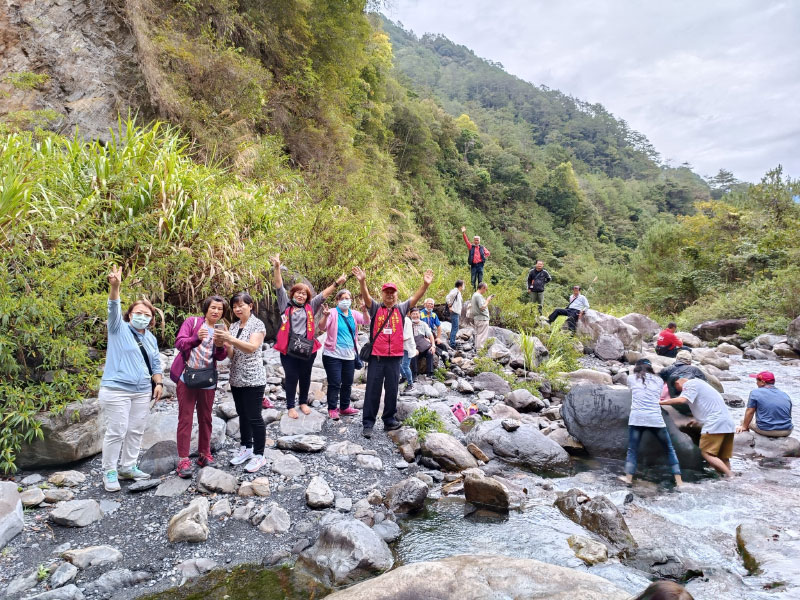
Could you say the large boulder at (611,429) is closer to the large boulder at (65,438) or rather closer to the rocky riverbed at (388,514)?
the rocky riverbed at (388,514)

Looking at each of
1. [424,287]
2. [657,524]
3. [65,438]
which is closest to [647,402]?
[657,524]

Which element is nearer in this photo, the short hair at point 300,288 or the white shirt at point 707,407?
the short hair at point 300,288

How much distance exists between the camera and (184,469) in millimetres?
4500

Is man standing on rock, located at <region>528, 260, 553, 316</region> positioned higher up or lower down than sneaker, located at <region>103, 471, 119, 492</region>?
higher up

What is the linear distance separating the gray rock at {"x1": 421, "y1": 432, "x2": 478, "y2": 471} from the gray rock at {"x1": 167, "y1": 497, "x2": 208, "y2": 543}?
274 cm

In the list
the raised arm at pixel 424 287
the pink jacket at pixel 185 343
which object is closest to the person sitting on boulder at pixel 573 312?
the raised arm at pixel 424 287

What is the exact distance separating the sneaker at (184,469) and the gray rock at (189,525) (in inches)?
21.8

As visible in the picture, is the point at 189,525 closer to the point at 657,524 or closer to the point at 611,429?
the point at 657,524

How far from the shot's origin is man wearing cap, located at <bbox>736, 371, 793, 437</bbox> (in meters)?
7.01

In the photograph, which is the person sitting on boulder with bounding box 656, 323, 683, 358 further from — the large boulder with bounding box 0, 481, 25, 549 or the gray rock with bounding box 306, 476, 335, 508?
the large boulder with bounding box 0, 481, 25, 549

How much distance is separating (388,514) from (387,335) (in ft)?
6.86

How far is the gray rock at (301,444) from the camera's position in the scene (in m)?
5.34

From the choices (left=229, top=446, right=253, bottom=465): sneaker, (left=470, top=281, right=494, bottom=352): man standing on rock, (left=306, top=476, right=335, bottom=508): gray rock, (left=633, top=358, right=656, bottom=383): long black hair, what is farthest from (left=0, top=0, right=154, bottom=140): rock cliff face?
(left=633, top=358, right=656, bottom=383): long black hair

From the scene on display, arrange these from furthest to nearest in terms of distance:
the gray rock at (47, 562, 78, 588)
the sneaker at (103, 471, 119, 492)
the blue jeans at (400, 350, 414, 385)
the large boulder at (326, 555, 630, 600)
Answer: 1. the blue jeans at (400, 350, 414, 385)
2. the sneaker at (103, 471, 119, 492)
3. the gray rock at (47, 562, 78, 588)
4. the large boulder at (326, 555, 630, 600)
